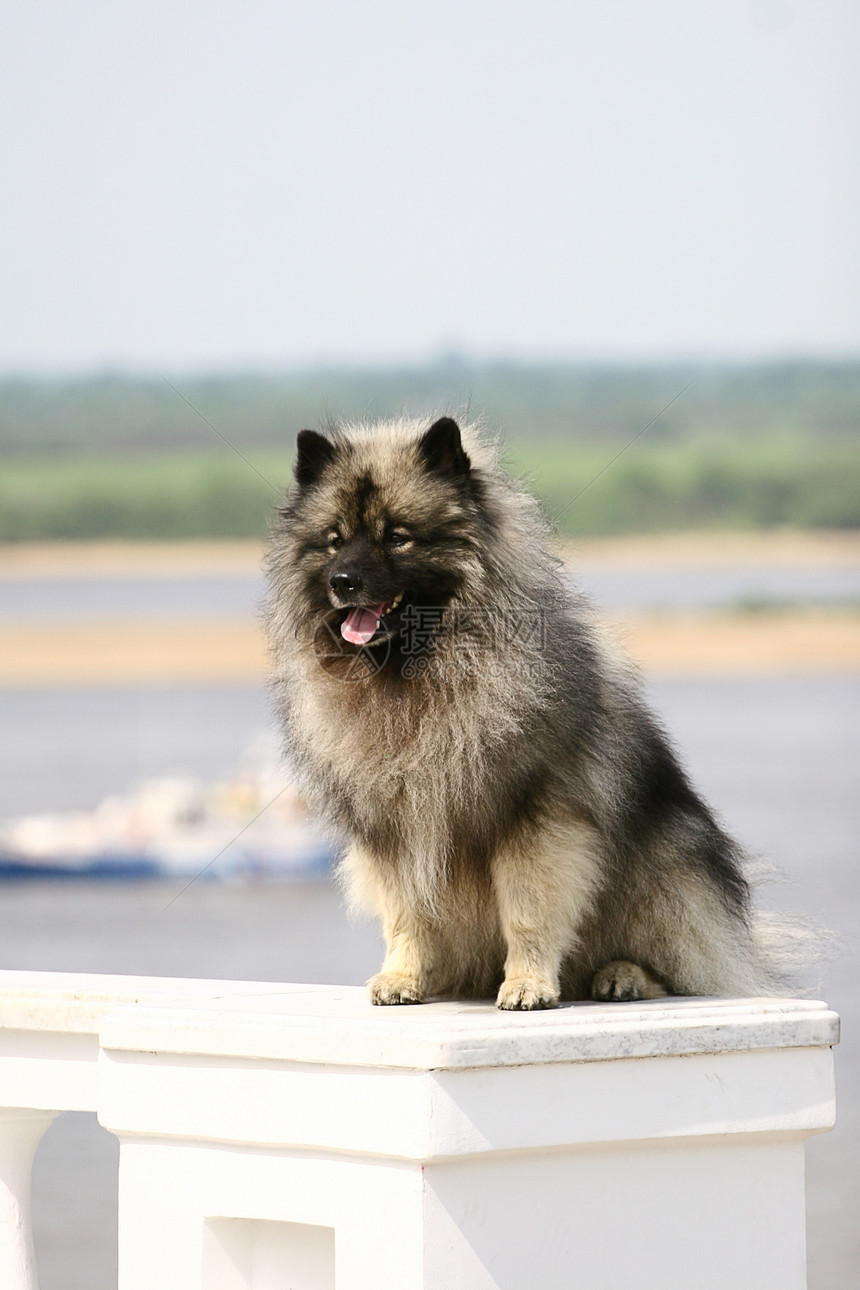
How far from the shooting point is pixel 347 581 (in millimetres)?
3211

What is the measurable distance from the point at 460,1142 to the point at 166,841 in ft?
63.7

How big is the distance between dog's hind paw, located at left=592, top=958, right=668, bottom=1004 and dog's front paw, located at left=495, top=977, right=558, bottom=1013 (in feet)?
0.85

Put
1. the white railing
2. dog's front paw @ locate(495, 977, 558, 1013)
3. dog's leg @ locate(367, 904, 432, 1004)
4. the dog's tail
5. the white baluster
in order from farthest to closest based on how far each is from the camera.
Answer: the dog's tail < dog's leg @ locate(367, 904, 432, 1004) < the white baluster < dog's front paw @ locate(495, 977, 558, 1013) < the white railing

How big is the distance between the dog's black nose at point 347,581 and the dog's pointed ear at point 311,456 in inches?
13.5

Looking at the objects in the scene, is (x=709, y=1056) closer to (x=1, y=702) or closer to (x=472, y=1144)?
(x=472, y=1144)

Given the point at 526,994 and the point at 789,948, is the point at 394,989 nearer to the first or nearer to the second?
the point at 526,994

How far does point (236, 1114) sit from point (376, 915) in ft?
3.15

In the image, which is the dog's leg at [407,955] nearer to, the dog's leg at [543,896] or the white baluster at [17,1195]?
the dog's leg at [543,896]

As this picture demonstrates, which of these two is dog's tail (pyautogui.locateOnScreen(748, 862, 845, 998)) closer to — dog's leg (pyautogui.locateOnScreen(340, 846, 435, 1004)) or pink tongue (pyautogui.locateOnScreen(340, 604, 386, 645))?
dog's leg (pyautogui.locateOnScreen(340, 846, 435, 1004))

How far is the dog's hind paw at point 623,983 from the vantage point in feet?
11.4

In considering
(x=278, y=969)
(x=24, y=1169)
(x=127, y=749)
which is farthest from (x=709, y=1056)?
(x=127, y=749)

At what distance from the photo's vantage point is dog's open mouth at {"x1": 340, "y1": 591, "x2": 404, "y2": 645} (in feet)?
10.8

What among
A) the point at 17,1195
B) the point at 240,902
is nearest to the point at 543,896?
the point at 17,1195

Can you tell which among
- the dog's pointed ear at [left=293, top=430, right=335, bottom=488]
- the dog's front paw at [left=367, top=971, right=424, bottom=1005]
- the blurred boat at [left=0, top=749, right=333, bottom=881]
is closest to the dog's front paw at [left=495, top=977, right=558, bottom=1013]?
the dog's front paw at [left=367, top=971, right=424, bottom=1005]
